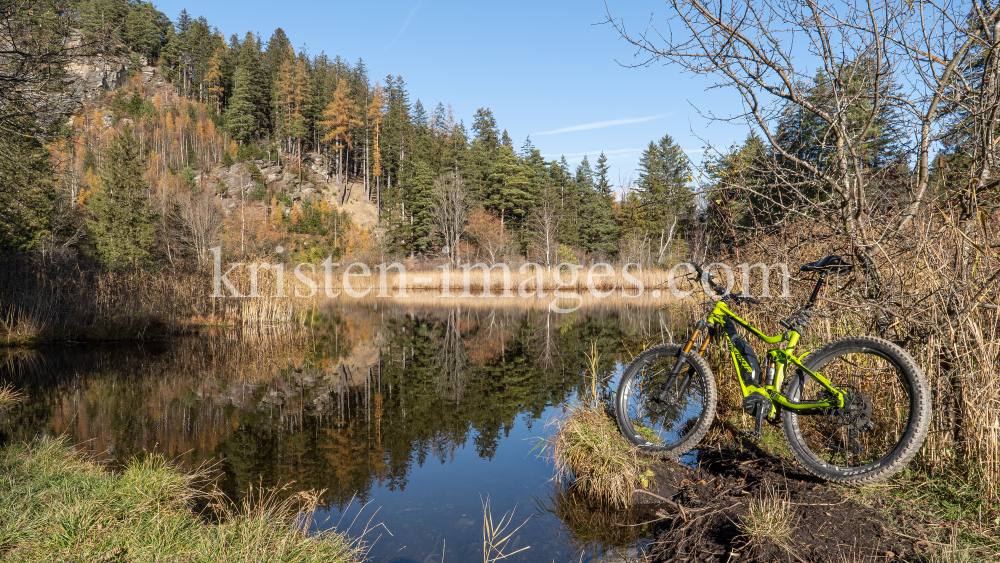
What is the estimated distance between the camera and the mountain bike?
9.65 feet

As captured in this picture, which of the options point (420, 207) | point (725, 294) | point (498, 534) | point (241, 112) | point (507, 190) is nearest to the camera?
point (498, 534)

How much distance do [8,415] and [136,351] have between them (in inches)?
211

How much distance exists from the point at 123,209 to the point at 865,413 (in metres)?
31.3

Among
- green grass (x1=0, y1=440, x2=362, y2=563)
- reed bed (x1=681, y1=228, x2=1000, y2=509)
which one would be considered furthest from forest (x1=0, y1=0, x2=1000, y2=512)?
green grass (x1=0, y1=440, x2=362, y2=563)

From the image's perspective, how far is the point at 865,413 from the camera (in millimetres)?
3105

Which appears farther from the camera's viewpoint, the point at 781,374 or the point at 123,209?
the point at 123,209

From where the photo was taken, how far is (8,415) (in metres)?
6.50

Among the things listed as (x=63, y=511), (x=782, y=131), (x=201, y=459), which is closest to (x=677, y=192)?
(x=782, y=131)

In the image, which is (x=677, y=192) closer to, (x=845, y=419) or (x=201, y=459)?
(x=845, y=419)

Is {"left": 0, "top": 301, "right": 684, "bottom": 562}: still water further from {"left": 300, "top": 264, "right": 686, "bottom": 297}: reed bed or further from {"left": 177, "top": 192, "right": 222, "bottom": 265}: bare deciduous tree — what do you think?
{"left": 300, "top": 264, "right": 686, "bottom": 297}: reed bed

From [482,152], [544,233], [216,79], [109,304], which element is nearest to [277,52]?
[216,79]

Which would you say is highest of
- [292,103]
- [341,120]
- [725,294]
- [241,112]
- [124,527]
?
[292,103]

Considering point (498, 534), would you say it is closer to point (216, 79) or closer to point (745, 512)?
point (745, 512)

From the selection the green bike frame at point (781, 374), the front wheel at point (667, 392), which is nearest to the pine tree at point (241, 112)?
the front wheel at point (667, 392)
